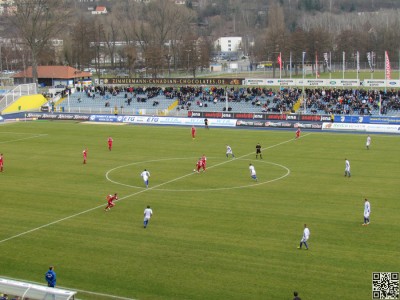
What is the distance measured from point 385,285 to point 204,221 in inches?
449

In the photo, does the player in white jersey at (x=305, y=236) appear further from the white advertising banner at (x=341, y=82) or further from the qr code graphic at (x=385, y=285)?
the white advertising banner at (x=341, y=82)

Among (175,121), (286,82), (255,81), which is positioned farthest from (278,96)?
(175,121)

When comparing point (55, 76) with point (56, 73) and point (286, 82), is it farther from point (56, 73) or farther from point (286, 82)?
point (286, 82)

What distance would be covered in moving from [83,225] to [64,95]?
236 feet

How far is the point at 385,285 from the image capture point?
70.1ft

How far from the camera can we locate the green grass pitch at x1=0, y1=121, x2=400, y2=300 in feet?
73.9

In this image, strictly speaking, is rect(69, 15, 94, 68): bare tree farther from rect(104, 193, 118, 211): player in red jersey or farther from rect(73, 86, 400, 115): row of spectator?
rect(104, 193, 118, 211): player in red jersey

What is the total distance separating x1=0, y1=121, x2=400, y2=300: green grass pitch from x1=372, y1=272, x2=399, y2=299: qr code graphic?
36cm

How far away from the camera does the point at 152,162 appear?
4866 cm

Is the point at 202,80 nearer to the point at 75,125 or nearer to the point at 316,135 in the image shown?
the point at 75,125

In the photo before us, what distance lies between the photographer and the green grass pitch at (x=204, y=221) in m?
22.5

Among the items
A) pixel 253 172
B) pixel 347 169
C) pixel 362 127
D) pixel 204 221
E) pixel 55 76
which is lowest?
pixel 204 221

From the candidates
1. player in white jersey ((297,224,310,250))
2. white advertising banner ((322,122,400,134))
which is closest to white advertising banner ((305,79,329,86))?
white advertising banner ((322,122,400,134))

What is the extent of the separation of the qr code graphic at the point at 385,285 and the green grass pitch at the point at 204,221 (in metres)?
0.36
